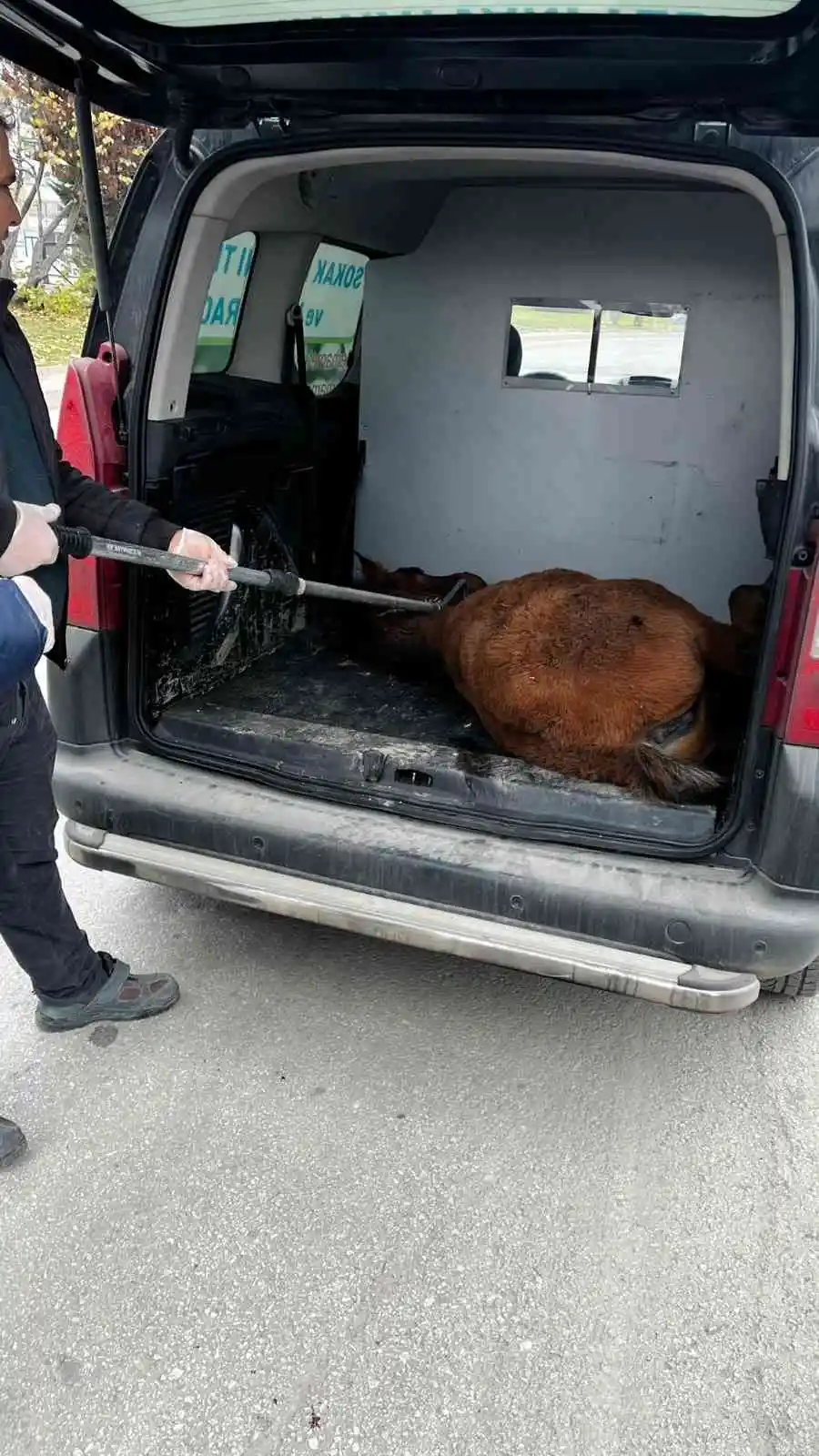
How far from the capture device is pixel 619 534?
4484mm

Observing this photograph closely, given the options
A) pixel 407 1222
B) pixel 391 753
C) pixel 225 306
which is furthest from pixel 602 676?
pixel 225 306

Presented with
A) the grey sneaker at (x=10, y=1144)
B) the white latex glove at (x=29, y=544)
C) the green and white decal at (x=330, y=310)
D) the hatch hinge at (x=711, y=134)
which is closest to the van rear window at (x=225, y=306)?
the green and white decal at (x=330, y=310)

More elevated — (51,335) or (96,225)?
(51,335)

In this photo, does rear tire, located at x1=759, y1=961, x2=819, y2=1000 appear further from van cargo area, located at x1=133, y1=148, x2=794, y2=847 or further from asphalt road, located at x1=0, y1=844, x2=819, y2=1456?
van cargo area, located at x1=133, y1=148, x2=794, y2=847

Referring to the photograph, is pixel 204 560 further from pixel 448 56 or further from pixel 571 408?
pixel 571 408

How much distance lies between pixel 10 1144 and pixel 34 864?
0.66 metres

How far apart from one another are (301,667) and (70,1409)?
2.52 m

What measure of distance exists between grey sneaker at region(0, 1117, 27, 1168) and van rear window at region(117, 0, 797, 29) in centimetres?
244

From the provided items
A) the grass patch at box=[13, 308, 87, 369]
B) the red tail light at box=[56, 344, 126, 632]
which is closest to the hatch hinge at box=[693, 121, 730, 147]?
the red tail light at box=[56, 344, 126, 632]

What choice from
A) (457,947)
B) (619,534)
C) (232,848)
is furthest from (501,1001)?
(619,534)

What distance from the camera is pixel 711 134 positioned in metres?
2.15

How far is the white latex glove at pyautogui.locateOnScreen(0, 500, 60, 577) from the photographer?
6.64 feet

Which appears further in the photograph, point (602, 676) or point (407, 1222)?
point (602, 676)

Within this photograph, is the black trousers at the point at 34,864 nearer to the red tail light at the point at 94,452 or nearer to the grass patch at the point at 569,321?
the red tail light at the point at 94,452
